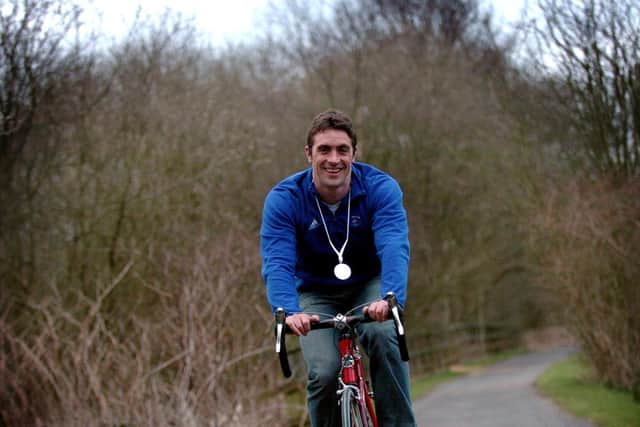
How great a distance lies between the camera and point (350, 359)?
4.64 meters

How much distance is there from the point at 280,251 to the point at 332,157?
544 millimetres

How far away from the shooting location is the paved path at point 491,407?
10766 mm

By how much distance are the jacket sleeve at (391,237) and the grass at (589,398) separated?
17.5ft

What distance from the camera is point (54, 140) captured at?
552 inches

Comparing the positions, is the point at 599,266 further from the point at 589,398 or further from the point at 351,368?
the point at 351,368

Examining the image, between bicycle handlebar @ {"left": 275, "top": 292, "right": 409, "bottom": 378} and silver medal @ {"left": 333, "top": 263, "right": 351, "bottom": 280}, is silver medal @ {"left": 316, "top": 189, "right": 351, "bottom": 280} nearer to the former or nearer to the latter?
silver medal @ {"left": 333, "top": 263, "right": 351, "bottom": 280}

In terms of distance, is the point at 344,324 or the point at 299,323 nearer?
the point at 299,323

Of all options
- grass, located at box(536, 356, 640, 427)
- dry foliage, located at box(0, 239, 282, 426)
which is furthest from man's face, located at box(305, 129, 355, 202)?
grass, located at box(536, 356, 640, 427)

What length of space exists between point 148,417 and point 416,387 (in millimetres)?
12812

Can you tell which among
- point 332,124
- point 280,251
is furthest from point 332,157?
point 280,251

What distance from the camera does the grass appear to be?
981 cm

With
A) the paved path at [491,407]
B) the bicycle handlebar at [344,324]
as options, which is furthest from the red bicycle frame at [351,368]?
the paved path at [491,407]

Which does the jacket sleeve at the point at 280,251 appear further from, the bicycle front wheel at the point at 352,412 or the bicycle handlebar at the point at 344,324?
the bicycle front wheel at the point at 352,412

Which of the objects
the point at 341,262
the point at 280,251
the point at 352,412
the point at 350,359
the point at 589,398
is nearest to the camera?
the point at 352,412
